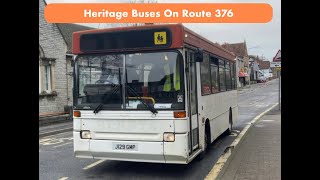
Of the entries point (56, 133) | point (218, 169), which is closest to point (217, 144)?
point (218, 169)

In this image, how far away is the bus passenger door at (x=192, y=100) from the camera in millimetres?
7515

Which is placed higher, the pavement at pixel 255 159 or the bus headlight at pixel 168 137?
the bus headlight at pixel 168 137

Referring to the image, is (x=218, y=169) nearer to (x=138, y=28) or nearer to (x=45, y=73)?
(x=138, y=28)

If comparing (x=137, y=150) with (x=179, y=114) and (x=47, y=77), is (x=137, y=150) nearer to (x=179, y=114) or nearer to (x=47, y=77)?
(x=179, y=114)

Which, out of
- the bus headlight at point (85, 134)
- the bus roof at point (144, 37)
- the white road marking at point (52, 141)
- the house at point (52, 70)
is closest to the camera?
the bus roof at point (144, 37)

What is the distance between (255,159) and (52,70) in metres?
17.3

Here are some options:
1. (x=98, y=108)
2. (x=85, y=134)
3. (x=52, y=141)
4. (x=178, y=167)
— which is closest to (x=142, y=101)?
(x=98, y=108)

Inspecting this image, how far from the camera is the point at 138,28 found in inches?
291

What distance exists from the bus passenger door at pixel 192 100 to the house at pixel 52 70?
589 inches

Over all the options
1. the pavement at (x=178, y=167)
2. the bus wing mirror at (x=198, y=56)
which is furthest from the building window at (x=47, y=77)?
the bus wing mirror at (x=198, y=56)

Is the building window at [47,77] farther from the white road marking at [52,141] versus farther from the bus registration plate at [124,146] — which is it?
the bus registration plate at [124,146]

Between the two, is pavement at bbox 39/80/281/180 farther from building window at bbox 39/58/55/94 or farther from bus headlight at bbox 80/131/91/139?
building window at bbox 39/58/55/94

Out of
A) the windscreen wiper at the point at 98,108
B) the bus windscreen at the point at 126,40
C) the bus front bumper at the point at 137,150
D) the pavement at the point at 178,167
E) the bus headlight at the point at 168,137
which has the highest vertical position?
the bus windscreen at the point at 126,40

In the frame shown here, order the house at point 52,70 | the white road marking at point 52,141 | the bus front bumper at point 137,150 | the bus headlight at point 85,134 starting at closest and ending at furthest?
the bus front bumper at point 137,150 → the bus headlight at point 85,134 → the white road marking at point 52,141 → the house at point 52,70
